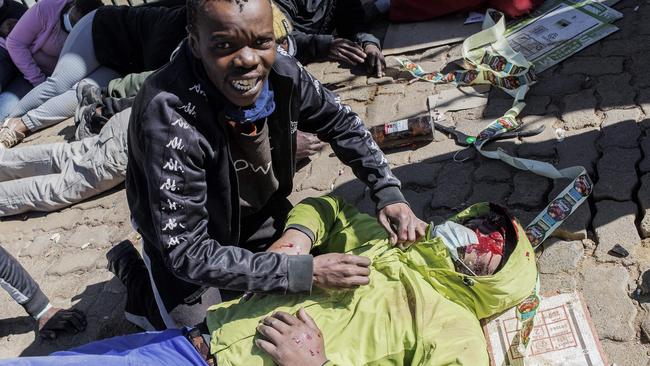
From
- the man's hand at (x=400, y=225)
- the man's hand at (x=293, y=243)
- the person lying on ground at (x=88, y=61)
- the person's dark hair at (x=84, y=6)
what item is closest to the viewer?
the man's hand at (x=400, y=225)

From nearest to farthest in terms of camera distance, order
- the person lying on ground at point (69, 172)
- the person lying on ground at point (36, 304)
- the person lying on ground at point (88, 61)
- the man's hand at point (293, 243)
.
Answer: the man's hand at point (293, 243)
the person lying on ground at point (36, 304)
the person lying on ground at point (69, 172)
the person lying on ground at point (88, 61)

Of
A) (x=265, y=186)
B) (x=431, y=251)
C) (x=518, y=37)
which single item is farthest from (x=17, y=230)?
(x=518, y=37)

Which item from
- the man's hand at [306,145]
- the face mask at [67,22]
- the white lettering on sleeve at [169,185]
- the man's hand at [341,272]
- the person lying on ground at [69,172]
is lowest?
the person lying on ground at [69,172]

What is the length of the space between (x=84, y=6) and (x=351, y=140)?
3.52m

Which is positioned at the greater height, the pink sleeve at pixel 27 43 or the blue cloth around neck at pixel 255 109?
the blue cloth around neck at pixel 255 109

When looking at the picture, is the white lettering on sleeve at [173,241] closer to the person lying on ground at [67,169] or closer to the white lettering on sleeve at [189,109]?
the white lettering on sleeve at [189,109]

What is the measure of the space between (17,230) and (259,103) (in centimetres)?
262

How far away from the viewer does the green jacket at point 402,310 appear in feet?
7.85

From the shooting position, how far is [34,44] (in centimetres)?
565

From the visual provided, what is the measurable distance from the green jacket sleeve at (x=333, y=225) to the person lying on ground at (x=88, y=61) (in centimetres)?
255

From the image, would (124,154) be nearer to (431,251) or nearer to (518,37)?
(431,251)

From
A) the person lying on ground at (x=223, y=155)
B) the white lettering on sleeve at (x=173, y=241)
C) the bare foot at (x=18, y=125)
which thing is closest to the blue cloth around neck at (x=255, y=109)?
the person lying on ground at (x=223, y=155)

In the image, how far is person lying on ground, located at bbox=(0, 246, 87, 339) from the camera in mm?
3266

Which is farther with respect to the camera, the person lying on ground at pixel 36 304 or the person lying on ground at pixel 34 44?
the person lying on ground at pixel 34 44
